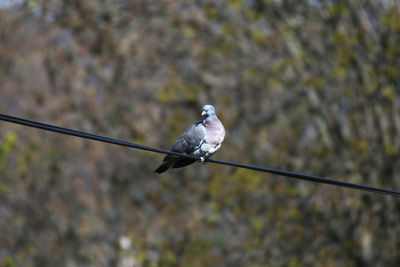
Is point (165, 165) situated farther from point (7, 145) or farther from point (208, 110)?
point (7, 145)

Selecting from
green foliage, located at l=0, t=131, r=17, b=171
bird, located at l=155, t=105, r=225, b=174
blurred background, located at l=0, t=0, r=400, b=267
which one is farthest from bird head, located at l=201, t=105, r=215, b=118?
green foliage, located at l=0, t=131, r=17, b=171

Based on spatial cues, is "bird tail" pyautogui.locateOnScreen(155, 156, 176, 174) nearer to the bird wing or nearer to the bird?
the bird

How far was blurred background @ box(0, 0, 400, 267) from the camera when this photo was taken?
48.7 ft

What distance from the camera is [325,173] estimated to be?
50.8 ft

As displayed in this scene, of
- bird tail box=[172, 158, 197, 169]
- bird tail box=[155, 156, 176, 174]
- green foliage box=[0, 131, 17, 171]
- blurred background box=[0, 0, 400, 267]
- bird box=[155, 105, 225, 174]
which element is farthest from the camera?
green foliage box=[0, 131, 17, 171]

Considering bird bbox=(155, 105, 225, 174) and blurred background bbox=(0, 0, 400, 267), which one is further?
blurred background bbox=(0, 0, 400, 267)

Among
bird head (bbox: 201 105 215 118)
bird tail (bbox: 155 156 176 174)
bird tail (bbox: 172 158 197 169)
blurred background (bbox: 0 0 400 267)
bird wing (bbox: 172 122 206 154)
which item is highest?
blurred background (bbox: 0 0 400 267)

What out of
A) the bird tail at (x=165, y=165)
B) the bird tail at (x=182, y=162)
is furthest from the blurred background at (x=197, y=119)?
the bird tail at (x=165, y=165)

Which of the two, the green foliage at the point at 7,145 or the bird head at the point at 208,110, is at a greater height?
the green foliage at the point at 7,145

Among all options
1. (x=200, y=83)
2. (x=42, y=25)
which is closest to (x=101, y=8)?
(x=42, y=25)

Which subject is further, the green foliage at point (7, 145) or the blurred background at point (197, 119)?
the green foliage at point (7, 145)

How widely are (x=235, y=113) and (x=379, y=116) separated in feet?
11.2

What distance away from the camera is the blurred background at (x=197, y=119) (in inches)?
584

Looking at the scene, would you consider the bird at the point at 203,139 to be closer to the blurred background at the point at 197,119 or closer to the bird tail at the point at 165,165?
the bird tail at the point at 165,165
